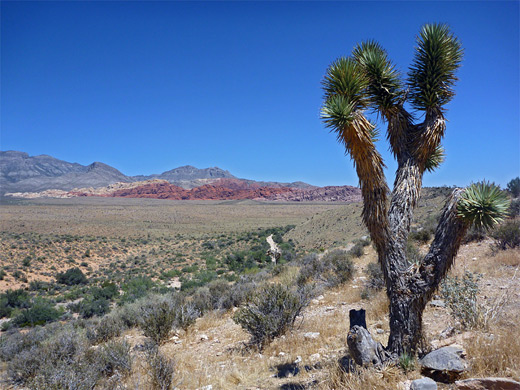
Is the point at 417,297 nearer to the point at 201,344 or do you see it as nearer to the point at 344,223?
the point at 201,344

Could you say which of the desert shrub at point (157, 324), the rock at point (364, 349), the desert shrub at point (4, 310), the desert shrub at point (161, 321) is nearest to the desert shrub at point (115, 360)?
the desert shrub at point (161, 321)

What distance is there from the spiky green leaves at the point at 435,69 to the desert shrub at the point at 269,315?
4962 millimetres

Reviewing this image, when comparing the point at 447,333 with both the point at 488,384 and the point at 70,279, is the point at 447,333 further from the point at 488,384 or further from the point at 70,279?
the point at 70,279

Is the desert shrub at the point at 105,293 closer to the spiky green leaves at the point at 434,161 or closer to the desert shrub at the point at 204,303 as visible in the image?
the desert shrub at the point at 204,303

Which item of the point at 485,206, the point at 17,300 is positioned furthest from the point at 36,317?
the point at 485,206

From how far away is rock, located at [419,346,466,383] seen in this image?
392cm

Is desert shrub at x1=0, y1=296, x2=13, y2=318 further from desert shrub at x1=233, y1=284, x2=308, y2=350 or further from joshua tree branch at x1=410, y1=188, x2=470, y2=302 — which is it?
joshua tree branch at x1=410, y1=188, x2=470, y2=302

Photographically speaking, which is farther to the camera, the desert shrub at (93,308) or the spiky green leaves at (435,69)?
the desert shrub at (93,308)

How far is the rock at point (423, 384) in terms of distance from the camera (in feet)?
12.1

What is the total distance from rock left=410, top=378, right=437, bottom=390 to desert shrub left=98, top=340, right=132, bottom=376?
496 centimetres

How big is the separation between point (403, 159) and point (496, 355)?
289cm

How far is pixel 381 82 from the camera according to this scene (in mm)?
5355

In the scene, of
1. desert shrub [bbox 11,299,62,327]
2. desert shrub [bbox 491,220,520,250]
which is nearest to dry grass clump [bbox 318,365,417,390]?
desert shrub [bbox 491,220,520,250]

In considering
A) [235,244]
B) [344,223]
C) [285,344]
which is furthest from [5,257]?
[344,223]
